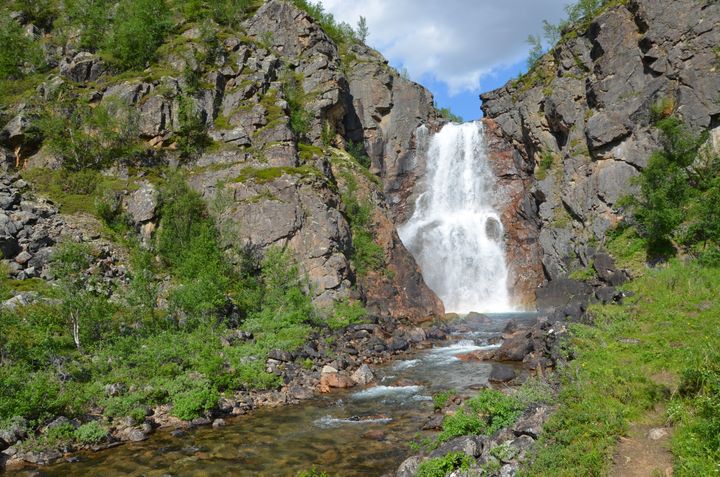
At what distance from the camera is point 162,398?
18016mm

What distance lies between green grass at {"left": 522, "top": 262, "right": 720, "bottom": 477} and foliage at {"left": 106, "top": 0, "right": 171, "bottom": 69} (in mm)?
47859

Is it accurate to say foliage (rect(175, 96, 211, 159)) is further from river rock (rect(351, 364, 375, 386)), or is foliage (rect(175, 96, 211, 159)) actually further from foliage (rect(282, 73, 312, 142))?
river rock (rect(351, 364, 375, 386))

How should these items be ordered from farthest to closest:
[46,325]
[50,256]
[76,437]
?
[50,256], [46,325], [76,437]

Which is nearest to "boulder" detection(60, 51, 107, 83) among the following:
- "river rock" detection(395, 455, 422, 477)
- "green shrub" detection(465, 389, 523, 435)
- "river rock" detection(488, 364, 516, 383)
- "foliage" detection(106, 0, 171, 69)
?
"foliage" detection(106, 0, 171, 69)

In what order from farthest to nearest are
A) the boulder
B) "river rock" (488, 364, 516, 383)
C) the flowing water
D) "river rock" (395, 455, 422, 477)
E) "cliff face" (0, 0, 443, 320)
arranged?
the boulder
"cliff face" (0, 0, 443, 320)
"river rock" (488, 364, 516, 383)
the flowing water
"river rock" (395, 455, 422, 477)

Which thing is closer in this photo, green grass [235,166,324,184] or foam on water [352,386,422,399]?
foam on water [352,386,422,399]

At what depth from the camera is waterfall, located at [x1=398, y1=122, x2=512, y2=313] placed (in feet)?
162

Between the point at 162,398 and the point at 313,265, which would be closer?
the point at 162,398

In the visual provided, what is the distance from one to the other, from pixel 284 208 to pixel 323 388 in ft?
59.4

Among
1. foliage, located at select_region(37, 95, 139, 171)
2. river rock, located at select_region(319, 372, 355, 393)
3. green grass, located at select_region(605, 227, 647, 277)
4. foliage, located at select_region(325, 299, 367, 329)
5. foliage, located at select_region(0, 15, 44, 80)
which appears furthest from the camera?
foliage, located at select_region(0, 15, 44, 80)

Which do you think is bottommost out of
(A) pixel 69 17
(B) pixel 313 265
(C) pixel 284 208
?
(B) pixel 313 265

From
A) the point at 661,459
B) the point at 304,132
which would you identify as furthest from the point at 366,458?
the point at 304,132

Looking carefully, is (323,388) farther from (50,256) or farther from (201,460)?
(50,256)

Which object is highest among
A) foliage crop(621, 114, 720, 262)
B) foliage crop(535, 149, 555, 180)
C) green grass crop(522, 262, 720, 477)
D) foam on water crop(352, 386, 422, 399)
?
foliage crop(535, 149, 555, 180)
